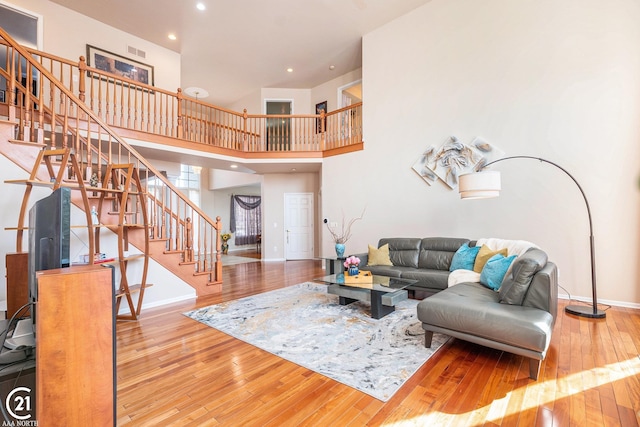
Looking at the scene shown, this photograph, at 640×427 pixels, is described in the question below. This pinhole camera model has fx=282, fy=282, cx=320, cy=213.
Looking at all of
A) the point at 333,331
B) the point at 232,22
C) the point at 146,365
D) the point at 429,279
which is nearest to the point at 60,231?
the point at 146,365

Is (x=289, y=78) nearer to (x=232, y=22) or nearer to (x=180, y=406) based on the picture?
(x=232, y=22)

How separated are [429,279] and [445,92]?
3370 mm

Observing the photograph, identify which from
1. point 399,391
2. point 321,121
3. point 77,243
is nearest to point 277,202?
point 321,121

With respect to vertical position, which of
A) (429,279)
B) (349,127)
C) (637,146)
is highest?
(349,127)

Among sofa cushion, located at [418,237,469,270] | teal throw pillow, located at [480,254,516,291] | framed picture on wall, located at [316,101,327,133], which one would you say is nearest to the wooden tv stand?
teal throw pillow, located at [480,254,516,291]

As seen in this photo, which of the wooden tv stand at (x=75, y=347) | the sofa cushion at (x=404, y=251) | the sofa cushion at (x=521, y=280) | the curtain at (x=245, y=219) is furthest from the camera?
the curtain at (x=245, y=219)

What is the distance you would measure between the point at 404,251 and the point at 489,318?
278cm

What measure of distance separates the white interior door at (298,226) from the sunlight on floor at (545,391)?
679cm

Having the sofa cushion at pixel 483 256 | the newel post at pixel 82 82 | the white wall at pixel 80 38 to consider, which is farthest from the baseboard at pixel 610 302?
the white wall at pixel 80 38

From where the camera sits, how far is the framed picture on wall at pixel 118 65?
5743 millimetres

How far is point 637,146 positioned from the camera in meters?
3.59

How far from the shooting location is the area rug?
7.25ft

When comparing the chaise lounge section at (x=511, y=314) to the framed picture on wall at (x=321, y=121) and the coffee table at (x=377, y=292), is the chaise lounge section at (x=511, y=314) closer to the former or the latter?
the coffee table at (x=377, y=292)

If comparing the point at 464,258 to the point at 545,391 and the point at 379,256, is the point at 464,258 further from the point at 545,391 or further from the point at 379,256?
the point at 545,391
